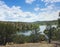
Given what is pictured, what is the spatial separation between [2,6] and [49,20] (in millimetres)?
900

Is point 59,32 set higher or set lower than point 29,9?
lower

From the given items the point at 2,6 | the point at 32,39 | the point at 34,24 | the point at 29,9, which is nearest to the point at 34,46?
the point at 32,39

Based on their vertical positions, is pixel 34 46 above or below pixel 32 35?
below

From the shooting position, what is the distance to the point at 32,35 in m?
2.74

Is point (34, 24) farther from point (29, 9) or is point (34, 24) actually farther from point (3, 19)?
point (3, 19)

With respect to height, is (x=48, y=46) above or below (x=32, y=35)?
below

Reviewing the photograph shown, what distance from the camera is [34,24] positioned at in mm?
2738

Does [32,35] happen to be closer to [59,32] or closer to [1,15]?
[59,32]

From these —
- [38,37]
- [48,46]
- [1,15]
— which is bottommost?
[48,46]

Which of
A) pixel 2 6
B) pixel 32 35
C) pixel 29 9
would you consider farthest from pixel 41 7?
pixel 2 6

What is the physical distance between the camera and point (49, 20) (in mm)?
2777

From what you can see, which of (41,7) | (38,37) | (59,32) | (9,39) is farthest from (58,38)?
(9,39)

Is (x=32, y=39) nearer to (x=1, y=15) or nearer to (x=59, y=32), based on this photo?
(x=59, y=32)

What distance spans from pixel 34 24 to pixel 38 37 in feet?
0.83
